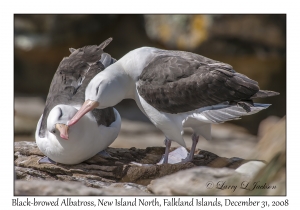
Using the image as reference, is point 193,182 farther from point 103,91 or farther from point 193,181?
point 103,91

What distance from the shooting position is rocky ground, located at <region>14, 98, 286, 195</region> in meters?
2.92

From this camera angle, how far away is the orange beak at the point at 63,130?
216 inches

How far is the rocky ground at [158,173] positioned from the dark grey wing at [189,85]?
0.76m

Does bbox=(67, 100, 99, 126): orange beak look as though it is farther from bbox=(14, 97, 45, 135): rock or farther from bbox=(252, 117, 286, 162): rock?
bbox=(14, 97, 45, 135): rock

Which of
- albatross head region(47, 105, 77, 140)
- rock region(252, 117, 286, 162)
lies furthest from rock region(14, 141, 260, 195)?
rock region(252, 117, 286, 162)

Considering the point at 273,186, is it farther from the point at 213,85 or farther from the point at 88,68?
the point at 88,68

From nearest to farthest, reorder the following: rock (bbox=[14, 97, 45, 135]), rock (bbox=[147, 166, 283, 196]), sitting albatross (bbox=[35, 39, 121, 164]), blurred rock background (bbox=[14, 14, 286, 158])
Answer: rock (bbox=[147, 166, 283, 196]), sitting albatross (bbox=[35, 39, 121, 164]), blurred rock background (bbox=[14, 14, 286, 158]), rock (bbox=[14, 97, 45, 135])

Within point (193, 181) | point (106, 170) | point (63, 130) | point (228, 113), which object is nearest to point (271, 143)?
point (193, 181)

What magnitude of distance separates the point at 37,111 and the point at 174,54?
9.27 meters

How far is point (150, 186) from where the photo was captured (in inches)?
209

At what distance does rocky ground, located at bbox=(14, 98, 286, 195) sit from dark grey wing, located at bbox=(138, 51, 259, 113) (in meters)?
0.76

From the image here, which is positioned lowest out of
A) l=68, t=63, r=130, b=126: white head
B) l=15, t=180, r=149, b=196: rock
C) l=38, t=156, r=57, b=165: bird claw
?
l=15, t=180, r=149, b=196: rock

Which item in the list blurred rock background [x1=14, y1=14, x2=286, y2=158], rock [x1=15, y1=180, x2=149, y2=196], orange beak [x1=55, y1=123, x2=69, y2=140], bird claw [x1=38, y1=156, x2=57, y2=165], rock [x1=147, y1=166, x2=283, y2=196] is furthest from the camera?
blurred rock background [x1=14, y1=14, x2=286, y2=158]
